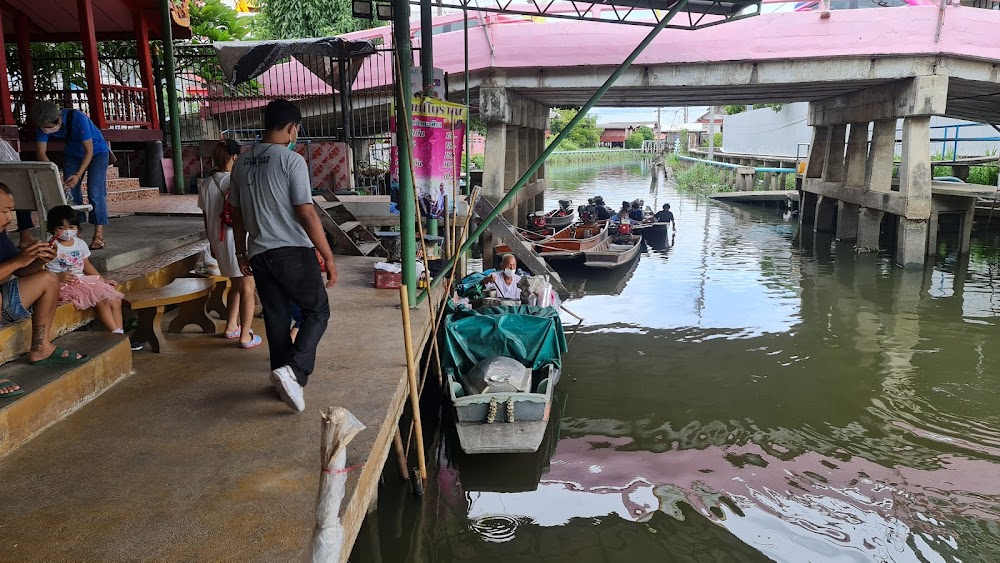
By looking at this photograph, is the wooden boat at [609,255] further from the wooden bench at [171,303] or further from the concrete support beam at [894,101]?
the wooden bench at [171,303]

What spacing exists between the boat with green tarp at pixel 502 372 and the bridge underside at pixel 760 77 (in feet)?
32.3

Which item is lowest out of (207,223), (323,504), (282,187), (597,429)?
(597,429)

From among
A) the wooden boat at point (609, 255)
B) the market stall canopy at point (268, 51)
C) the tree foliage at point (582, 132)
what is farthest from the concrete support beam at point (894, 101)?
the tree foliage at point (582, 132)

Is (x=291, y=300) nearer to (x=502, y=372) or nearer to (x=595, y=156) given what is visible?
(x=502, y=372)

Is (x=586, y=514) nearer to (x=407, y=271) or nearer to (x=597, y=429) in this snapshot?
(x=597, y=429)

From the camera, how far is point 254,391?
4277 mm

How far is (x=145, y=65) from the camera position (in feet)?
41.8

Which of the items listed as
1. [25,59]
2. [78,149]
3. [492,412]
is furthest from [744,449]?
[25,59]

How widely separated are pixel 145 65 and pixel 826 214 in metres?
18.7

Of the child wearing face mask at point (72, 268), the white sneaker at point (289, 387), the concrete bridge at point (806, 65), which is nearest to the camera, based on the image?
the white sneaker at point (289, 387)

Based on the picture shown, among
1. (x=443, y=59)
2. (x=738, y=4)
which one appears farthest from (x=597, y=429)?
(x=443, y=59)

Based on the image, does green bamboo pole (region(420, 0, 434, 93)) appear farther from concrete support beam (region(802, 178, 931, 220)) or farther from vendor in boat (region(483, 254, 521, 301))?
concrete support beam (region(802, 178, 931, 220))

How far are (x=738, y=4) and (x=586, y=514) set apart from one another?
8.94m

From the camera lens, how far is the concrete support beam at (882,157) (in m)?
16.5
